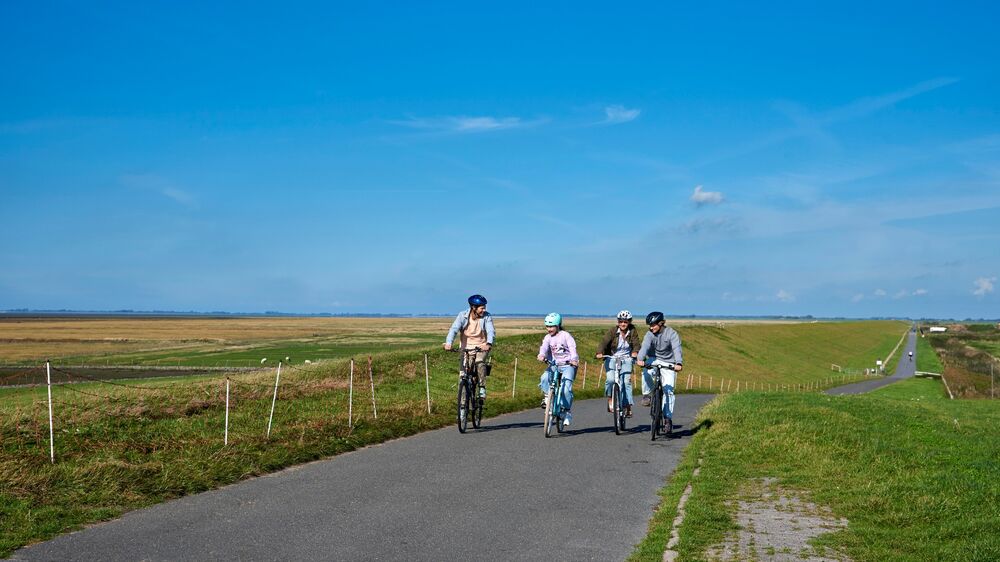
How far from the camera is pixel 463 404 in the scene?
1634 cm

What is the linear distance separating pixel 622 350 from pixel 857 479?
6332mm

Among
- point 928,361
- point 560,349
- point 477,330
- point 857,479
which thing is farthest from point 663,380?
point 928,361

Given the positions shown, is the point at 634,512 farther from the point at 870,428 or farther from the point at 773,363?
the point at 773,363

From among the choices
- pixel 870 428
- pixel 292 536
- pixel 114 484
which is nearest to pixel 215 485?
pixel 114 484

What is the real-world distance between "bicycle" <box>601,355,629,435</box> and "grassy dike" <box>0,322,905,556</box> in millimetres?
3555

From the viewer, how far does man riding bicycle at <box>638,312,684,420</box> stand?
51.2ft

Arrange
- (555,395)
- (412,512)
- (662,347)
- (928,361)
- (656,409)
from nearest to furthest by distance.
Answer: (412,512)
(662,347)
(656,409)
(555,395)
(928,361)

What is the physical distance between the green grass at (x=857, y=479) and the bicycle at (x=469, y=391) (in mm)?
4327

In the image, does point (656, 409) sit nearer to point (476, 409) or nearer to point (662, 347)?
point (662, 347)

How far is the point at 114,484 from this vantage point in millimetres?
9750

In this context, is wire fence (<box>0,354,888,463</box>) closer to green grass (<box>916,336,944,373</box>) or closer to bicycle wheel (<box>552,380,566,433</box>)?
bicycle wheel (<box>552,380,566,433</box>)

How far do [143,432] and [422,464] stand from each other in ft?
18.7

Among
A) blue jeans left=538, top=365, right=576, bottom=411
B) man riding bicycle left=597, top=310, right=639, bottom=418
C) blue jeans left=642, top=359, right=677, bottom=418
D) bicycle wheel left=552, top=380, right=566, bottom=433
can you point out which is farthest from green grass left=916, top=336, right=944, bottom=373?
blue jeans left=538, top=365, right=576, bottom=411

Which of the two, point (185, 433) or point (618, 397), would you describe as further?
point (618, 397)
